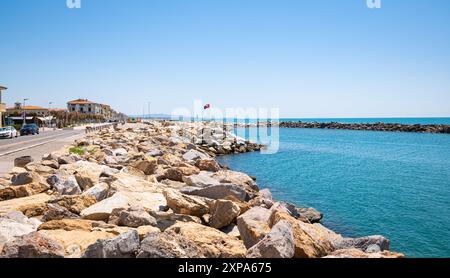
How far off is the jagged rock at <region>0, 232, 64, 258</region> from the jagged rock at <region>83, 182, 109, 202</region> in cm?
350

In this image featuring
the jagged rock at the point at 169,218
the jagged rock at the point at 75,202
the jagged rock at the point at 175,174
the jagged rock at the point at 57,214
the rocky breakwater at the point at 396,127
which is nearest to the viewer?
the jagged rock at the point at 57,214

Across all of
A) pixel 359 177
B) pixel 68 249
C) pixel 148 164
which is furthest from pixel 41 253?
pixel 359 177

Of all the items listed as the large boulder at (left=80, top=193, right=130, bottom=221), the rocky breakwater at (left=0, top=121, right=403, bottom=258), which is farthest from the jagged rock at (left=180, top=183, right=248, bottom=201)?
the large boulder at (left=80, top=193, right=130, bottom=221)

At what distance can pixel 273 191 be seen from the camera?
1747 centimetres

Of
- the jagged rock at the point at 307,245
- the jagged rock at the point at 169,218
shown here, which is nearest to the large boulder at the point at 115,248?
the jagged rock at the point at 169,218

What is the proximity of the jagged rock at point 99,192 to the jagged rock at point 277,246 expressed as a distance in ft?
15.0

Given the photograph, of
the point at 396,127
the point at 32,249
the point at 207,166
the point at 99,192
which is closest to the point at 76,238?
the point at 32,249

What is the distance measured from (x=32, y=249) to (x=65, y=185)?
4661 mm

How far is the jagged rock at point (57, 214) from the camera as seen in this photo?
6771 millimetres

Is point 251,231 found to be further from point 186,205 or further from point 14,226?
point 14,226

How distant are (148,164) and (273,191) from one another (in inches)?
269

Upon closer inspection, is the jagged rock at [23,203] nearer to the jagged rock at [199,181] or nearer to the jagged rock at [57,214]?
the jagged rock at [57,214]

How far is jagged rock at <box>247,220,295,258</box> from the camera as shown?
508 cm

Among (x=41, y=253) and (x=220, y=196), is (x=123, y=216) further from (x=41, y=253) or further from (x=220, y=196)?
(x=220, y=196)
